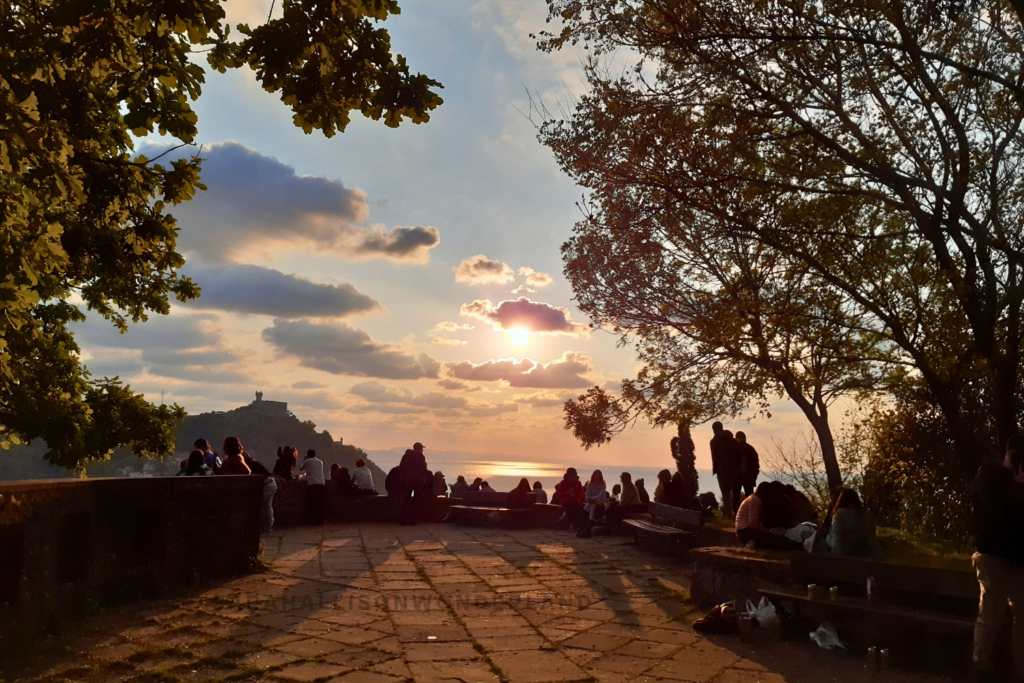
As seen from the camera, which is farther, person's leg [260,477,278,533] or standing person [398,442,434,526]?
standing person [398,442,434,526]

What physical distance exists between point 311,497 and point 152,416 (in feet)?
13.2

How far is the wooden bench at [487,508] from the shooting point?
14812 millimetres

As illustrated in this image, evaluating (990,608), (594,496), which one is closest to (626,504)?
(594,496)

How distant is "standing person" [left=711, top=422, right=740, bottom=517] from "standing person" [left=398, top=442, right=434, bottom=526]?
5.66 meters

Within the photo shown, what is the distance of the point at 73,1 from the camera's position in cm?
386

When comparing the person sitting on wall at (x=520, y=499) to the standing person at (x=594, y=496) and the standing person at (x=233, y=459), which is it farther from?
the standing person at (x=233, y=459)

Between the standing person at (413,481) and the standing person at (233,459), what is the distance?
165 inches

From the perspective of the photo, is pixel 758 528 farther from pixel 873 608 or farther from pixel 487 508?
pixel 487 508

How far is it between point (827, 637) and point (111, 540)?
6.23 meters

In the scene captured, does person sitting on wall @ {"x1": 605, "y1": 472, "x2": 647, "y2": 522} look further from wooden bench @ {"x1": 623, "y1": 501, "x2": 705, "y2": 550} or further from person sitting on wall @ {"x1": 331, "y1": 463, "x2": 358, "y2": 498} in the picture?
person sitting on wall @ {"x1": 331, "y1": 463, "x2": 358, "y2": 498}

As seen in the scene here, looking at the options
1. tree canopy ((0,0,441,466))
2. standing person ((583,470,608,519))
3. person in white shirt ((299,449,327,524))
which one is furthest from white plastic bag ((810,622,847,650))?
person in white shirt ((299,449,327,524))

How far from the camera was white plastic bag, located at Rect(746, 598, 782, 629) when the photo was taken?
5977mm

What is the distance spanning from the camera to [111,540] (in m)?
6.56

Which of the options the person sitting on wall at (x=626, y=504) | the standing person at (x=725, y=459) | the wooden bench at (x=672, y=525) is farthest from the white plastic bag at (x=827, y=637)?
the person sitting on wall at (x=626, y=504)
